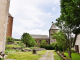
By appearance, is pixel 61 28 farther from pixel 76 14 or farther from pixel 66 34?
pixel 76 14

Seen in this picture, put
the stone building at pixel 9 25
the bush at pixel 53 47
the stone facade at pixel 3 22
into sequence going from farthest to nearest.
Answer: the stone building at pixel 9 25 → the bush at pixel 53 47 → the stone facade at pixel 3 22

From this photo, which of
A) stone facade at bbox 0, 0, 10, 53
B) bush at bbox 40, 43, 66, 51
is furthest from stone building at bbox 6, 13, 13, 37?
stone facade at bbox 0, 0, 10, 53

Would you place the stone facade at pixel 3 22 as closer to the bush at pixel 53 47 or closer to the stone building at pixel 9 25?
the bush at pixel 53 47

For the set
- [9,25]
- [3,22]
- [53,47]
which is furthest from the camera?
[53,47]

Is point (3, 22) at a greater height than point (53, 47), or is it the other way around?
point (3, 22)

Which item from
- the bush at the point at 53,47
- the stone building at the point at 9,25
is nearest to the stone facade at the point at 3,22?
the bush at the point at 53,47

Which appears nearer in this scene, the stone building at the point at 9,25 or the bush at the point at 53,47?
the bush at the point at 53,47

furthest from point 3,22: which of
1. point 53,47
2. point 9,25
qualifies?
point 53,47

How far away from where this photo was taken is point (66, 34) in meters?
11.4

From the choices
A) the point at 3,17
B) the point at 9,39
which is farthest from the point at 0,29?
the point at 9,39

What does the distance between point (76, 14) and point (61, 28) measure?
17.2 feet

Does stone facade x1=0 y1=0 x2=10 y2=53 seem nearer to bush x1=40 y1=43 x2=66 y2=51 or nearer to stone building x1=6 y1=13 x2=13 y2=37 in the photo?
bush x1=40 y1=43 x2=66 y2=51

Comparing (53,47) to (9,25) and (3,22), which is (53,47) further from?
(3,22)

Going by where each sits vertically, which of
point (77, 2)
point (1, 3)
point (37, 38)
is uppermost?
point (1, 3)
